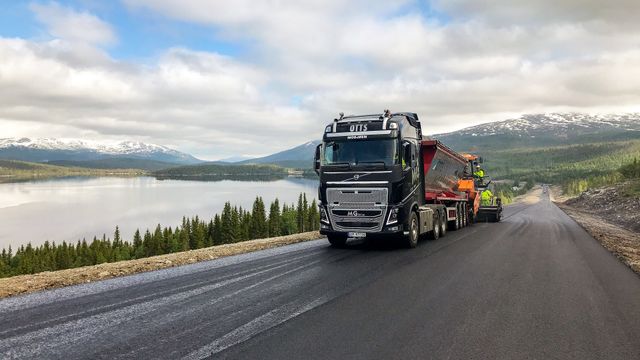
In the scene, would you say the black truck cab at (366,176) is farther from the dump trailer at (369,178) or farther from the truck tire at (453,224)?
the truck tire at (453,224)

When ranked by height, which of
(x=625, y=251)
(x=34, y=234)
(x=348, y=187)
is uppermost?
(x=348, y=187)

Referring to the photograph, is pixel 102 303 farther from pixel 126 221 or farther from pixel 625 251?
pixel 126 221

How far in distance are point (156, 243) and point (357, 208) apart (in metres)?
77.9

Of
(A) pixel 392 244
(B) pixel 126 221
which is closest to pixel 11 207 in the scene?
(B) pixel 126 221

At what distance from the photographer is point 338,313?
7.78 m

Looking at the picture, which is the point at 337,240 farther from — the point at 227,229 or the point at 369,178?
the point at 227,229

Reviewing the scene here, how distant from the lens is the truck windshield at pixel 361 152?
15836mm

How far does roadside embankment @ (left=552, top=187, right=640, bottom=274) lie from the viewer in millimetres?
18016

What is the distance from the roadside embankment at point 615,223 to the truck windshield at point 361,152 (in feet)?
26.9

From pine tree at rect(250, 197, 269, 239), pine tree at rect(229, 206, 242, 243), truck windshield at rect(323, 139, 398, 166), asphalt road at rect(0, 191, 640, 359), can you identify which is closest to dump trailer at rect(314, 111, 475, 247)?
truck windshield at rect(323, 139, 398, 166)

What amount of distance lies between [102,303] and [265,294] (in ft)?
10.1

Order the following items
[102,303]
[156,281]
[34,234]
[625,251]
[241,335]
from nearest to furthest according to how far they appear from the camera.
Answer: [241,335]
[102,303]
[156,281]
[625,251]
[34,234]

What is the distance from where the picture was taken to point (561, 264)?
1366 cm

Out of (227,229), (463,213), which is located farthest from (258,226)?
(463,213)
